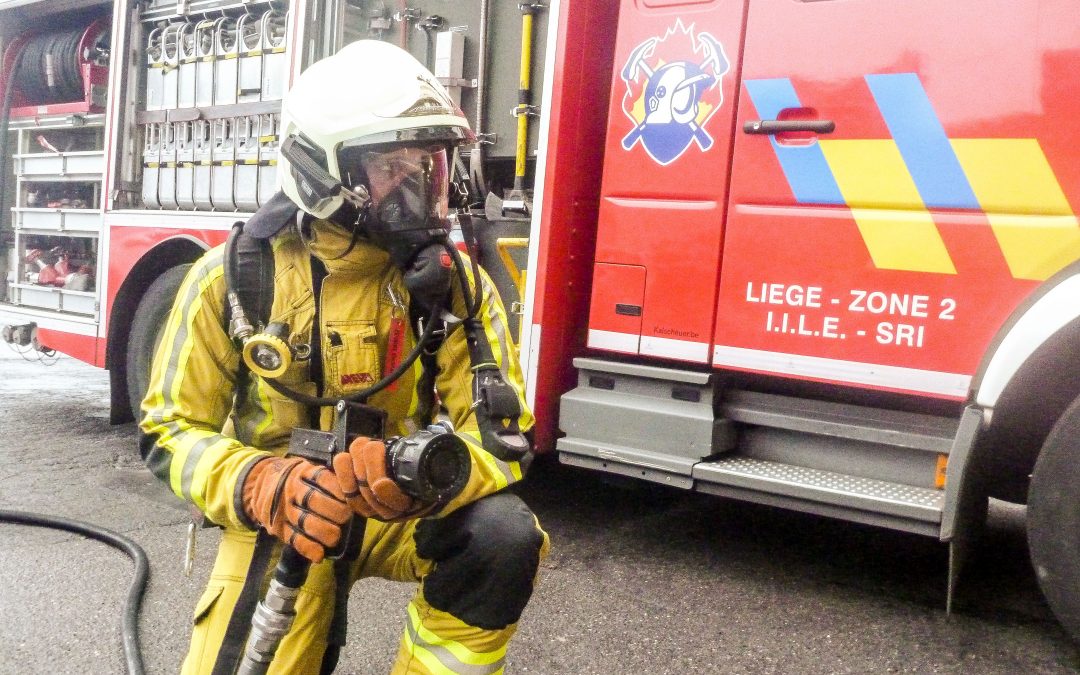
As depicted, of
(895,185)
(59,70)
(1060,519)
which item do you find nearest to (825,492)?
(1060,519)

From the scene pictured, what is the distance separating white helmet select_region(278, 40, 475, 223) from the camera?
1866 mm

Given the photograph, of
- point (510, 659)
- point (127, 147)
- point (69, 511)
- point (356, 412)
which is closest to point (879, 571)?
point (510, 659)

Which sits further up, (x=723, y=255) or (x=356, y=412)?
(x=723, y=255)

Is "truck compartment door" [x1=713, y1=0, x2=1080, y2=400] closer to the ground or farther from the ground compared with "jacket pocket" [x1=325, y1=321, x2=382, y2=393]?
farther from the ground

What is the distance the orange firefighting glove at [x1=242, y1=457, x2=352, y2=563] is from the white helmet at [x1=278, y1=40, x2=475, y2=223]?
513 mm

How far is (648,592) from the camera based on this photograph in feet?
10.5

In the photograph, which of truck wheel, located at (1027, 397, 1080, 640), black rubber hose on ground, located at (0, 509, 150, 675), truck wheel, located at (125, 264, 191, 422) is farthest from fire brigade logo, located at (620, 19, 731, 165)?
truck wheel, located at (125, 264, 191, 422)

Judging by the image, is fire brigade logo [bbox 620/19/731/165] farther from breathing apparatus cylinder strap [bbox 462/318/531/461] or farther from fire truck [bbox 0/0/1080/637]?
breathing apparatus cylinder strap [bbox 462/318/531/461]

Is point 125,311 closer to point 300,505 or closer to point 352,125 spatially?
point 352,125

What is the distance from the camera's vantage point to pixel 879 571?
138 inches

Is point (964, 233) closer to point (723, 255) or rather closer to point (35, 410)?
point (723, 255)

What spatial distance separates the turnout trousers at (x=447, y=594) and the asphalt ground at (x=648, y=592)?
674 mm

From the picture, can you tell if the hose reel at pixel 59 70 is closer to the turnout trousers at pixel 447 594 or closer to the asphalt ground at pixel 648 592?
the asphalt ground at pixel 648 592

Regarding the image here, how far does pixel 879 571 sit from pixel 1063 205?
4.92 feet
